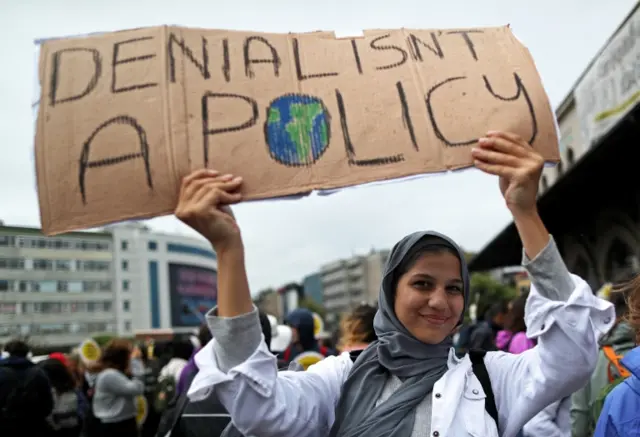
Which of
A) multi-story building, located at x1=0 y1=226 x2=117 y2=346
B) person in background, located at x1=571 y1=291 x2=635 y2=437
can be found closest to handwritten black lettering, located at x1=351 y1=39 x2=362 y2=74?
person in background, located at x1=571 y1=291 x2=635 y2=437

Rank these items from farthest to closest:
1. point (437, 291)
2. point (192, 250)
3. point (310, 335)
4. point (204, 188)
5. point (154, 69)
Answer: point (192, 250)
point (310, 335)
point (437, 291)
point (154, 69)
point (204, 188)

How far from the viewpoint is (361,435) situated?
186cm

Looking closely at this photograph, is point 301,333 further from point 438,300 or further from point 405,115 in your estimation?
point 405,115

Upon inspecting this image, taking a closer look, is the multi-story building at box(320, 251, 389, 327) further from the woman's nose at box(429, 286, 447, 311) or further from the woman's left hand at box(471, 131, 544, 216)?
the woman's left hand at box(471, 131, 544, 216)

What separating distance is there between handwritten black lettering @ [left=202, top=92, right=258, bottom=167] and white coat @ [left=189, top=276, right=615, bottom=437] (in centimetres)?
58

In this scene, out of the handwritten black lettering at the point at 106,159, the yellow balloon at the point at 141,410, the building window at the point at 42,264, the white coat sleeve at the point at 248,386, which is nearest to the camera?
the white coat sleeve at the point at 248,386

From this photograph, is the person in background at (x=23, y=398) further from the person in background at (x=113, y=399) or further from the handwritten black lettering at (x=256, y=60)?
the handwritten black lettering at (x=256, y=60)

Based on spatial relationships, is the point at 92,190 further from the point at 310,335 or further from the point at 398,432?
the point at 310,335

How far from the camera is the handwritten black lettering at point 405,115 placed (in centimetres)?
189

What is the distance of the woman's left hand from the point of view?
5.81ft

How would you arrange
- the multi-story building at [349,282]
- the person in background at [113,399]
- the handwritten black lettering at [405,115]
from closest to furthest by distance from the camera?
the handwritten black lettering at [405,115] → the person in background at [113,399] → the multi-story building at [349,282]

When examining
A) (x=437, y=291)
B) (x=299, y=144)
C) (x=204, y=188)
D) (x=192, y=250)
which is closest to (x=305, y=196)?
(x=299, y=144)

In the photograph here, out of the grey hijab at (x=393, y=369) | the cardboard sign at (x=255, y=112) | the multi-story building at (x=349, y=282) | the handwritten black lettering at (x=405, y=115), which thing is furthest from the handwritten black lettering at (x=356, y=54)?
the multi-story building at (x=349, y=282)

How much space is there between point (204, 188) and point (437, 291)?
0.79 meters
